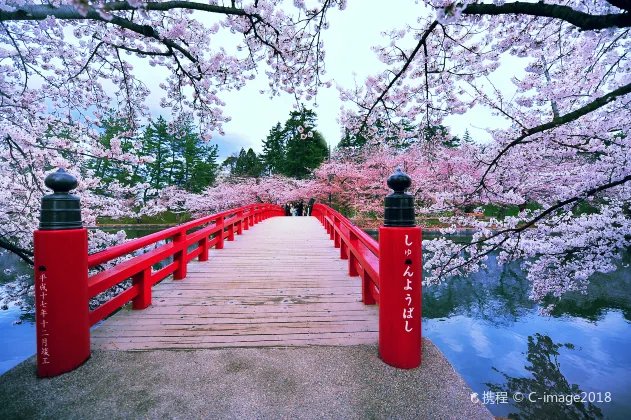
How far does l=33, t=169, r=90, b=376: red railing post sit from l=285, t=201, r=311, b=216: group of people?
82.8ft

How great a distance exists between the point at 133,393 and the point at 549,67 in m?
5.93

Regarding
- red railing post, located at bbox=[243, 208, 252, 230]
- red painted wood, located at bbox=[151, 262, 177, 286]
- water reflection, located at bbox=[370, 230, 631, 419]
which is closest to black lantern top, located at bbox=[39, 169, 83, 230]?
red painted wood, located at bbox=[151, 262, 177, 286]

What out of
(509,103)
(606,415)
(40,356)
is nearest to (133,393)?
(40,356)

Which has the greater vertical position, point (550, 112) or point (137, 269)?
point (550, 112)

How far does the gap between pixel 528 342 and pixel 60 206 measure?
27.1 feet

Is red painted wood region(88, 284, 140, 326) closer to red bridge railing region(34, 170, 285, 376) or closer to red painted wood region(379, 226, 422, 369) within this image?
red bridge railing region(34, 170, 285, 376)

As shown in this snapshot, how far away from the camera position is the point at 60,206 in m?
1.78

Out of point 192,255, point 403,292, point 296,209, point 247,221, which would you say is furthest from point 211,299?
point 296,209

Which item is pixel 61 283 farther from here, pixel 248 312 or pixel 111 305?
pixel 248 312

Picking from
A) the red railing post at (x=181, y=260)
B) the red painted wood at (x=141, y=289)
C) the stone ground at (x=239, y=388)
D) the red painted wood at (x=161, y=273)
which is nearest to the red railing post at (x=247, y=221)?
the red railing post at (x=181, y=260)

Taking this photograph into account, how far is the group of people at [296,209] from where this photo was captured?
2765cm

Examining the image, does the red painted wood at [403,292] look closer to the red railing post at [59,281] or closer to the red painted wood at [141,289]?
the red railing post at [59,281]

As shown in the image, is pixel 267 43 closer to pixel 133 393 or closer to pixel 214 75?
pixel 214 75

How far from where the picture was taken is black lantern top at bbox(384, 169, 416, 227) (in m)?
1.89
